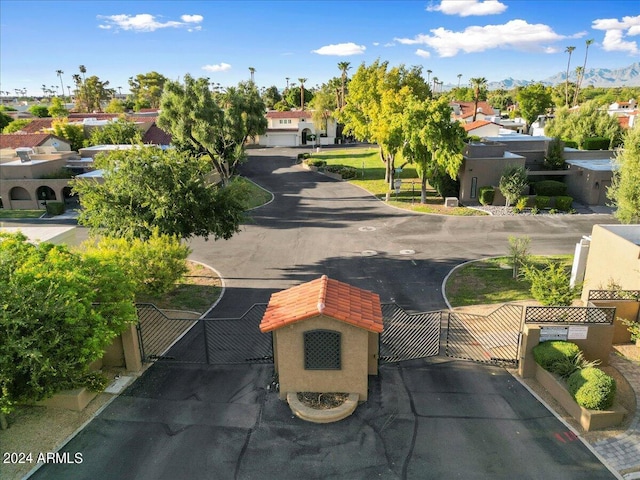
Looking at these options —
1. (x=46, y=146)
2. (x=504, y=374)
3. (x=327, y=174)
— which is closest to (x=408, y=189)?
(x=327, y=174)

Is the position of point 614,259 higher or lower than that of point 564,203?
higher

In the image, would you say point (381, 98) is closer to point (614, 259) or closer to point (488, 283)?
point (488, 283)

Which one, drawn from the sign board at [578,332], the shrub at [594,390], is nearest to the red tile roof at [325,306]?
the shrub at [594,390]

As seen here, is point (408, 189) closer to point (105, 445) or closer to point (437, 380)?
point (437, 380)

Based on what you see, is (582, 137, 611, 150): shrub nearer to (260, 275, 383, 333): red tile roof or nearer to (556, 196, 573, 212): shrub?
(556, 196, 573, 212): shrub

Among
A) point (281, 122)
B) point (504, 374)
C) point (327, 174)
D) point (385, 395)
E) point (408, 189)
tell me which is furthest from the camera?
point (281, 122)

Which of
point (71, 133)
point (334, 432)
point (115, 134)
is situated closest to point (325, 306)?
point (334, 432)

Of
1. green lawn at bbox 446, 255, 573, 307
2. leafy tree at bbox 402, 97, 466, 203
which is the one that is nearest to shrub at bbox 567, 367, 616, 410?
green lawn at bbox 446, 255, 573, 307
